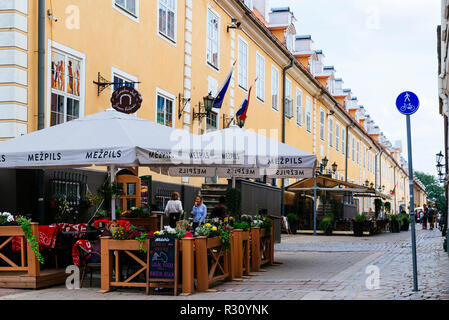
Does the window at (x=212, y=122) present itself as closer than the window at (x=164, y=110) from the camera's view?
No

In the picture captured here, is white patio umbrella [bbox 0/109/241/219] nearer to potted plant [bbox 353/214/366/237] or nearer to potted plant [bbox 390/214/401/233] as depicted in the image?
potted plant [bbox 353/214/366/237]

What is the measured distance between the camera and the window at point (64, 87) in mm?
13375

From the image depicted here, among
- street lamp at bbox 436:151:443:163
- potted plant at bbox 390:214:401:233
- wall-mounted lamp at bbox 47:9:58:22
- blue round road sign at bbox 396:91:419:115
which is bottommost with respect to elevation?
potted plant at bbox 390:214:401:233

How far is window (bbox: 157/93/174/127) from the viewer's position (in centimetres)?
1812

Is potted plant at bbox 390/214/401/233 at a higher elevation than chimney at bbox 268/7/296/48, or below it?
below

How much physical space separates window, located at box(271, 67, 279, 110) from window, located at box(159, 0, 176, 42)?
1100 centimetres

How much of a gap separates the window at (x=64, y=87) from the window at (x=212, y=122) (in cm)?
792

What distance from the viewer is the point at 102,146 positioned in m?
9.40

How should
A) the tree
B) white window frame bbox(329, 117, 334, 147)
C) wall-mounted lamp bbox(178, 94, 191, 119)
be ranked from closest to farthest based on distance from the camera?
1. wall-mounted lamp bbox(178, 94, 191, 119)
2. white window frame bbox(329, 117, 334, 147)
3. the tree

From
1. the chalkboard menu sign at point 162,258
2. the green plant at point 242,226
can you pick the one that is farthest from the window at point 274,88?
the chalkboard menu sign at point 162,258

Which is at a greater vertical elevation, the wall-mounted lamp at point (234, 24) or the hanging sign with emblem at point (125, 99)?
the wall-mounted lamp at point (234, 24)

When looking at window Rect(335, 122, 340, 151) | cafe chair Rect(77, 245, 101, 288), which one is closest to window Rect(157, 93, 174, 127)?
cafe chair Rect(77, 245, 101, 288)

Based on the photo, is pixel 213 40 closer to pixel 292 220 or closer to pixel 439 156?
pixel 292 220

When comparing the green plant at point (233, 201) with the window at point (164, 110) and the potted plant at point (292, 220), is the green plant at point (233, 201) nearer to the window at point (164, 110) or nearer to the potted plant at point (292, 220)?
the window at point (164, 110)
